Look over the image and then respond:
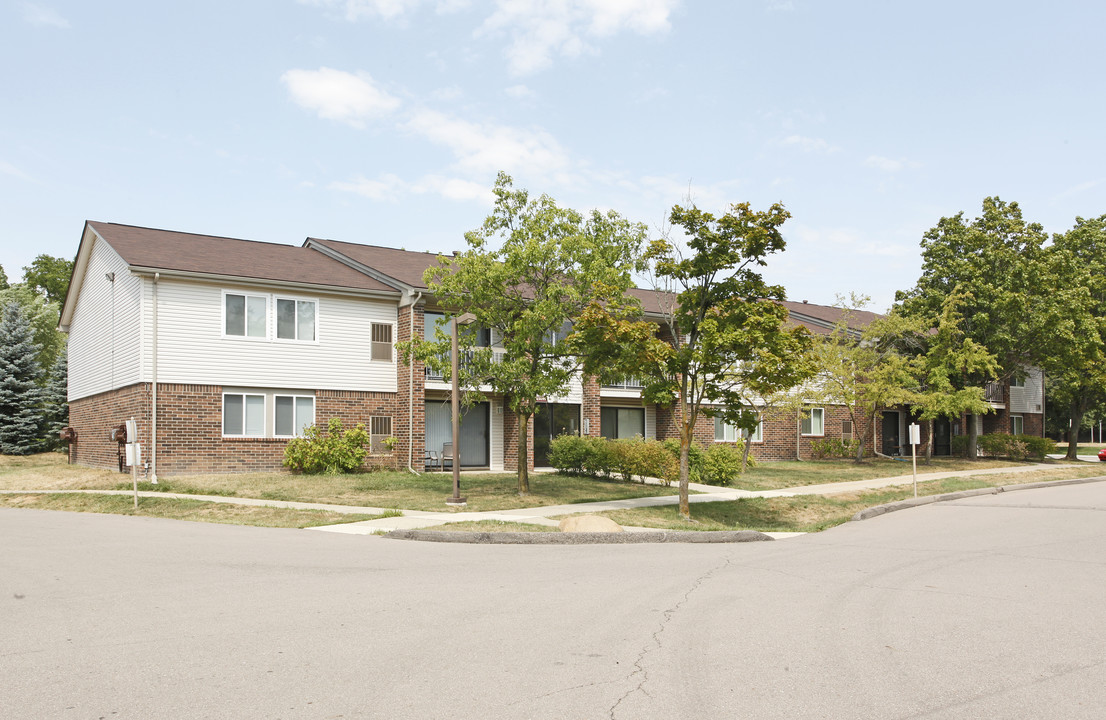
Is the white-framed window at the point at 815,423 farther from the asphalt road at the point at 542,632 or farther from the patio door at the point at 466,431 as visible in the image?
the asphalt road at the point at 542,632

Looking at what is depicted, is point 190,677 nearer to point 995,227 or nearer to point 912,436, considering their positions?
point 912,436

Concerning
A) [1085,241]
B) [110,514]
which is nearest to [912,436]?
[110,514]

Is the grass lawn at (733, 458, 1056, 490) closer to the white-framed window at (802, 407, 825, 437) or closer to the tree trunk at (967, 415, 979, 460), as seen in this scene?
the tree trunk at (967, 415, 979, 460)

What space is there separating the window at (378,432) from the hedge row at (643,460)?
546 cm

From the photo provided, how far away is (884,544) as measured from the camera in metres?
13.8

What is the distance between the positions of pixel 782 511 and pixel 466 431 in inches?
447

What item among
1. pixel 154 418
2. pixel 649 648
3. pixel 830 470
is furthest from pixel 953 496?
pixel 154 418

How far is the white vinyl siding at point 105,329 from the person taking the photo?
23688 millimetres

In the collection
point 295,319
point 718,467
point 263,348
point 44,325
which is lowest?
point 718,467

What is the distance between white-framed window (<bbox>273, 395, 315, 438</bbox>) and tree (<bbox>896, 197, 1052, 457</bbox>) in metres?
23.7

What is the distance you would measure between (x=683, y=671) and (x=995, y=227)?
1416 inches

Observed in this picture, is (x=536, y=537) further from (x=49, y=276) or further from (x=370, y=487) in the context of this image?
(x=49, y=276)

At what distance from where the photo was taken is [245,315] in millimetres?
24328

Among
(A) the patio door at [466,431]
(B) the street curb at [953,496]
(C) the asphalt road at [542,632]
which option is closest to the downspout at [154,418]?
(A) the patio door at [466,431]
